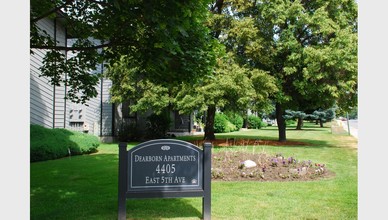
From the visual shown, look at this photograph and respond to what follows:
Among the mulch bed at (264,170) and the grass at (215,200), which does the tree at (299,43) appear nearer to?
the mulch bed at (264,170)

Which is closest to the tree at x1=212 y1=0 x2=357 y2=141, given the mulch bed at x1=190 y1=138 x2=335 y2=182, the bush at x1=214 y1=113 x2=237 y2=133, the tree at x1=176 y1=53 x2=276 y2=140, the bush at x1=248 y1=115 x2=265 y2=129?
the tree at x1=176 y1=53 x2=276 y2=140

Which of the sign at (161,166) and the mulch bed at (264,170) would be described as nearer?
the sign at (161,166)

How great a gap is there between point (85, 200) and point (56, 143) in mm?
8009

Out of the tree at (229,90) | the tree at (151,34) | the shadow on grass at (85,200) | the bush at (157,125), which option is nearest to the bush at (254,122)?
the bush at (157,125)

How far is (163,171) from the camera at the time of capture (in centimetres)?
592

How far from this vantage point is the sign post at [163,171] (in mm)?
5844

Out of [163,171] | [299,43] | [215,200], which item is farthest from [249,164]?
[299,43]

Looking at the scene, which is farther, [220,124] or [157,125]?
[220,124]

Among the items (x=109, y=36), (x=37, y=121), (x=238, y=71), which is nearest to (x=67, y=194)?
(x=109, y=36)

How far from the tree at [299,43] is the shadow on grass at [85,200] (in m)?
11.7

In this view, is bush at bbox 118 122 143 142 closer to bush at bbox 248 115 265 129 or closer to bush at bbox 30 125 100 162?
bush at bbox 30 125 100 162

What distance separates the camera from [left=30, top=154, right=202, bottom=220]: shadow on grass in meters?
6.37

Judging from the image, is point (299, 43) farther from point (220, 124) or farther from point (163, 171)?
point (163, 171)

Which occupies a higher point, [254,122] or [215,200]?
[254,122]
